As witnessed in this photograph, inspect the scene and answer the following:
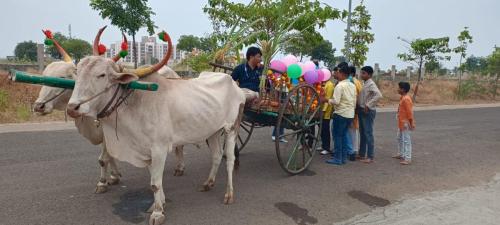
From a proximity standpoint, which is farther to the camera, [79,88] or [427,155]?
[427,155]

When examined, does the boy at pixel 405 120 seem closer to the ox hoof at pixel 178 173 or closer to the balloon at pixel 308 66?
the balloon at pixel 308 66

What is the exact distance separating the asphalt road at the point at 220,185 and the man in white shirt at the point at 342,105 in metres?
0.56

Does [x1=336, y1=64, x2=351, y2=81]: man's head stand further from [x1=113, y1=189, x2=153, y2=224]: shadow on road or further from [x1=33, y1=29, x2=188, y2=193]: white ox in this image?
[x1=33, y1=29, x2=188, y2=193]: white ox

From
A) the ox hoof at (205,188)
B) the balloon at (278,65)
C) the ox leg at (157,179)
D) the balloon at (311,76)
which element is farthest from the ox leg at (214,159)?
the balloon at (311,76)

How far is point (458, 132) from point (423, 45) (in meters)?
9.88

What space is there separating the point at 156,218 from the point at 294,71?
124 inches

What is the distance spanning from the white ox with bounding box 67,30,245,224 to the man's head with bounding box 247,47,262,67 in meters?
0.99

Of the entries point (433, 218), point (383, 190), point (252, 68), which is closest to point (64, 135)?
point (252, 68)

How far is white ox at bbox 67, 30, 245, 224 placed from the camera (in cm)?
350

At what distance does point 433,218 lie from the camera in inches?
170

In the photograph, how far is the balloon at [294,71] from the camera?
600 cm

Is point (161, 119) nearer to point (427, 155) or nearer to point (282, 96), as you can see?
point (282, 96)

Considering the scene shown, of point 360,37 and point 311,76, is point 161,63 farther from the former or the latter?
point 360,37

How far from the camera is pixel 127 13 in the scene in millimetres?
13422
